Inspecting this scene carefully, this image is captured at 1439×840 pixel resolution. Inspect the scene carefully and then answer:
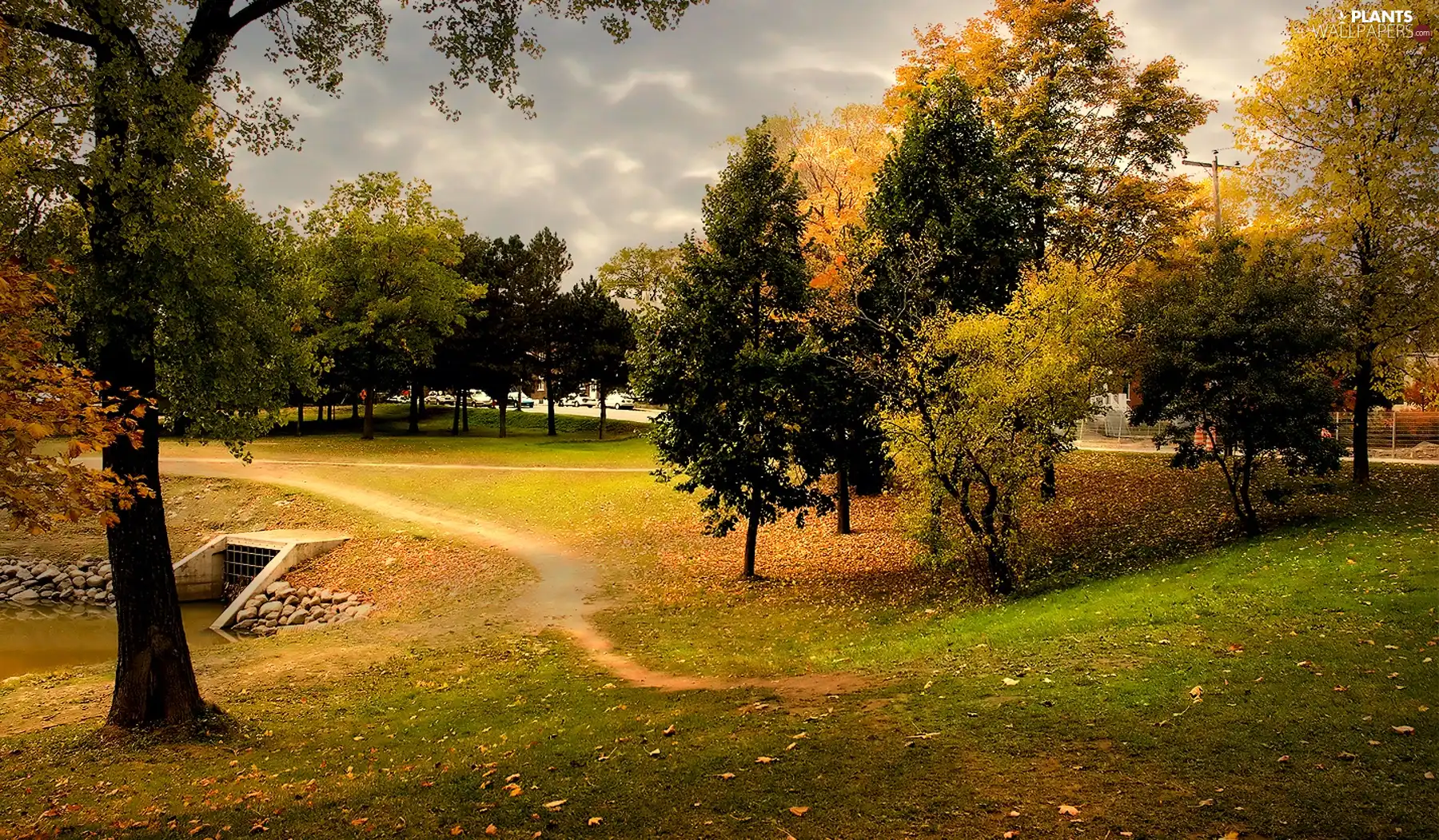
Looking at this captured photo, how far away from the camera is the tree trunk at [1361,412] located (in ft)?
65.6

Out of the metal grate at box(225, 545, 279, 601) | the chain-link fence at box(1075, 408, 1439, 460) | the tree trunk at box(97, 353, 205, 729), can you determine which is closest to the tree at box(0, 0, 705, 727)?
the tree trunk at box(97, 353, 205, 729)

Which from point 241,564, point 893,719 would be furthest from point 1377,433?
point 241,564

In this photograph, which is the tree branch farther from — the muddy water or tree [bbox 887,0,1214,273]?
tree [bbox 887,0,1214,273]

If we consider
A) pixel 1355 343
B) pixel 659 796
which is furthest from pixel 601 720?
pixel 1355 343

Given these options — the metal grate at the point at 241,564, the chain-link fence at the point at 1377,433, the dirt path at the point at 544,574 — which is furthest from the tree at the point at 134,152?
the chain-link fence at the point at 1377,433

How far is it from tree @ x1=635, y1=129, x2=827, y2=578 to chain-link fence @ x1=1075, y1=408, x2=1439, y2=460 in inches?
467

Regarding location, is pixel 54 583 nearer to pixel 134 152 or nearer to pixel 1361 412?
pixel 134 152

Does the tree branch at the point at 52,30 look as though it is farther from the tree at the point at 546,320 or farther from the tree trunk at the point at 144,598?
the tree at the point at 546,320

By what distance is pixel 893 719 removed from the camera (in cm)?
882

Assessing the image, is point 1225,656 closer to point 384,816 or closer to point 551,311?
point 384,816

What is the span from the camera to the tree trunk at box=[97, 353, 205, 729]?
1045 centimetres

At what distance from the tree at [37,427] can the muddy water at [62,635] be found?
14347 mm

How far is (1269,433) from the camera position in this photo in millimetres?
15906

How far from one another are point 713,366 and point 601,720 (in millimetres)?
10401
